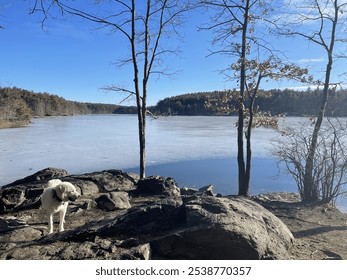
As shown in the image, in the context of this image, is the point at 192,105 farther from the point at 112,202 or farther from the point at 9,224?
the point at 9,224

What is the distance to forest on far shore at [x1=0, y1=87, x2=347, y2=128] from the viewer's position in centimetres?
991

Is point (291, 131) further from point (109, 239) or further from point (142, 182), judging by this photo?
point (109, 239)

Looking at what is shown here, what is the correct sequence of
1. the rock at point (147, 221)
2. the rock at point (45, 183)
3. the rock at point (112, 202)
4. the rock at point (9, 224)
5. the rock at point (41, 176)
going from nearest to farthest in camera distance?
the rock at point (147, 221) → the rock at point (9, 224) → the rock at point (112, 202) → the rock at point (45, 183) → the rock at point (41, 176)

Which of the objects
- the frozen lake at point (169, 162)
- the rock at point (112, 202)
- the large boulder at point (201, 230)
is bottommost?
→ the frozen lake at point (169, 162)

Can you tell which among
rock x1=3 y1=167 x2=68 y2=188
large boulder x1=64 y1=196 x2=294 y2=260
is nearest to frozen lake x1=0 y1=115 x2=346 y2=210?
rock x1=3 y1=167 x2=68 y2=188

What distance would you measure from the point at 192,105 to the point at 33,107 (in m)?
50.3

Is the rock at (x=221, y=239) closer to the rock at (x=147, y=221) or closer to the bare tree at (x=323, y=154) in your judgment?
the rock at (x=147, y=221)

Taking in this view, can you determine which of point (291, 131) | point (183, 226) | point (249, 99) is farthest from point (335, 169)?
point (183, 226)

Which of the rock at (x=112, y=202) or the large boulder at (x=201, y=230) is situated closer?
the large boulder at (x=201, y=230)

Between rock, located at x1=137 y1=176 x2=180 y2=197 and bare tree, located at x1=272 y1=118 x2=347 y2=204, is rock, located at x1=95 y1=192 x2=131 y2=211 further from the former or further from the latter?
bare tree, located at x1=272 y1=118 x2=347 y2=204

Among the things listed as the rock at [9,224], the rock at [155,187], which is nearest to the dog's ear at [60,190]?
the rock at [9,224]

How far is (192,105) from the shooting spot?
7069cm

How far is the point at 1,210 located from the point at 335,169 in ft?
28.4

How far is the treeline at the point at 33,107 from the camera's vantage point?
54.7 meters
